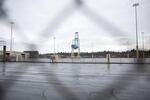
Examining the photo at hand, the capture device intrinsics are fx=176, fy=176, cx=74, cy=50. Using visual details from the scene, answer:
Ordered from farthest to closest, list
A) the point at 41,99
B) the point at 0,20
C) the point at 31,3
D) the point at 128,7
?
the point at 41,99 → the point at 0,20 → the point at 31,3 → the point at 128,7

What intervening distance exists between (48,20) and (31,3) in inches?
8.1

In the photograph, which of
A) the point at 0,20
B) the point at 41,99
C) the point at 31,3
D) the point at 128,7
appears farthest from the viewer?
the point at 41,99

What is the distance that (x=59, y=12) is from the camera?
157cm

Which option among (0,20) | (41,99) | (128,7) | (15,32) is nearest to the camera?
(128,7)

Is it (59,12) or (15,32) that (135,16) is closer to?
(59,12)

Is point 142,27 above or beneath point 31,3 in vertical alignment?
beneath

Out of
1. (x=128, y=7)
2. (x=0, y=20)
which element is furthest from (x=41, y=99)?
(x=128, y=7)

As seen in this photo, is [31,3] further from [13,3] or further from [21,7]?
[13,3]

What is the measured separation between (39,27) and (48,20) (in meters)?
0.10

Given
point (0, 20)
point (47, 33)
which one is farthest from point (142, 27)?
point (0, 20)

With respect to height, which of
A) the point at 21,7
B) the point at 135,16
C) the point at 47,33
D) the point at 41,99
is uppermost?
the point at 21,7

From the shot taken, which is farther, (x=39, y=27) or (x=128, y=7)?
(x=39, y=27)

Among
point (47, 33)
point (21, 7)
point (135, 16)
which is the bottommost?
point (47, 33)

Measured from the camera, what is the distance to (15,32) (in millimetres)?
1732
